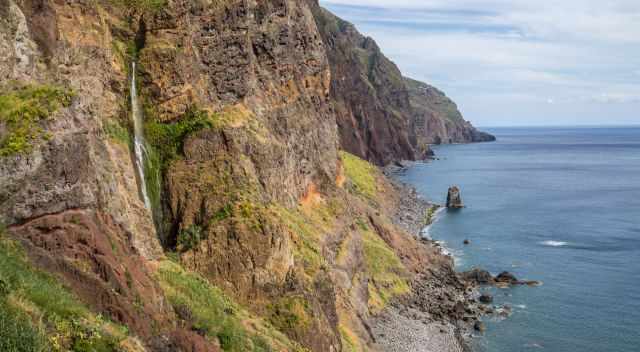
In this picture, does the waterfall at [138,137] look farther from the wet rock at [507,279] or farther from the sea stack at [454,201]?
the sea stack at [454,201]

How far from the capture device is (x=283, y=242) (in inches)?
1729

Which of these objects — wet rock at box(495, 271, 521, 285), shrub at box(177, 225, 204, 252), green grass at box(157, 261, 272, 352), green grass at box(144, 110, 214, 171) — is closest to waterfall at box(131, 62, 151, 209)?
green grass at box(144, 110, 214, 171)

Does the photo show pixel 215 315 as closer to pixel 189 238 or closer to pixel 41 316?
pixel 189 238

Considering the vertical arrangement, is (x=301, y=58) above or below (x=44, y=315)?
above

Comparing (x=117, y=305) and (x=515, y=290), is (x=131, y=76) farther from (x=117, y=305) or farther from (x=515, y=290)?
(x=515, y=290)

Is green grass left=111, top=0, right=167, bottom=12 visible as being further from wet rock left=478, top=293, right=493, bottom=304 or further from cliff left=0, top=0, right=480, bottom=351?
wet rock left=478, top=293, right=493, bottom=304

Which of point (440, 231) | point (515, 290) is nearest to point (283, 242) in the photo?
point (515, 290)

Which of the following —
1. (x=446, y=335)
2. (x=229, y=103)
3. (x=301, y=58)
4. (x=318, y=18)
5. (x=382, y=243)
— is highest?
(x=318, y=18)

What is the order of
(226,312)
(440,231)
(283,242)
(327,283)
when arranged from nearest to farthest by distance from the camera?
(226,312), (283,242), (327,283), (440,231)

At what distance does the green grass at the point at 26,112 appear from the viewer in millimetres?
24797

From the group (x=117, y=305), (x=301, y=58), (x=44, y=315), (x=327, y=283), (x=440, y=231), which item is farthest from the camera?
(x=440, y=231)

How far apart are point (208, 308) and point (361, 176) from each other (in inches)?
4309

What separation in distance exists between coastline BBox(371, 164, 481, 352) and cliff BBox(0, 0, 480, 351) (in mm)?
2708

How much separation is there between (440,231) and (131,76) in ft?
303
